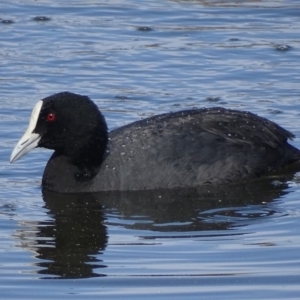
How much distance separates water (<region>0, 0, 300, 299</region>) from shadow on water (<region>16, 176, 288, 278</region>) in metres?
0.01

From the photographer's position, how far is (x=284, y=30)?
14352 millimetres

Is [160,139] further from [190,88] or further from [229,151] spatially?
[190,88]

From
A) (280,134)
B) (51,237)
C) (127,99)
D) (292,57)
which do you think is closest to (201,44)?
(292,57)

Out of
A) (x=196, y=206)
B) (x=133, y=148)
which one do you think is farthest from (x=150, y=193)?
(x=196, y=206)

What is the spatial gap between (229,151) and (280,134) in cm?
56

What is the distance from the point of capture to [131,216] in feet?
30.2

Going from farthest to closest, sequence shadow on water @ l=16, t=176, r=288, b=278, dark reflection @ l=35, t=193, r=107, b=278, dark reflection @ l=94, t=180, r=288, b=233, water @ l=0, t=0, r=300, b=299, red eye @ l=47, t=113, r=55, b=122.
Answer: red eye @ l=47, t=113, r=55, b=122 < dark reflection @ l=94, t=180, r=288, b=233 < shadow on water @ l=16, t=176, r=288, b=278 < dark reflection @ l=35, t=193, r=107, b=278 < water @ l=0, t=0, r=300, b=299

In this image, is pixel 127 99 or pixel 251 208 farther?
pixel 127 99

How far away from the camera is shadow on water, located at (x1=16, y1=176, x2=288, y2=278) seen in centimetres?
816

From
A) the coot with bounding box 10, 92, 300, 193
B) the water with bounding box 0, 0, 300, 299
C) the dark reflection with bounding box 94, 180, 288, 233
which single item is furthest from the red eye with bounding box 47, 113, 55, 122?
the dark reflection with bounding box 94, 180, 288, 233

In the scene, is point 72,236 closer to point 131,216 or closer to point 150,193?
point 131,216

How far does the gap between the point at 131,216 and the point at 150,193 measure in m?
0.76

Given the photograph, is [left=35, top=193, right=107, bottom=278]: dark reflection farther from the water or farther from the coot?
the coot

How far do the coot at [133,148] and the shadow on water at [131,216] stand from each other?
0.12 m
